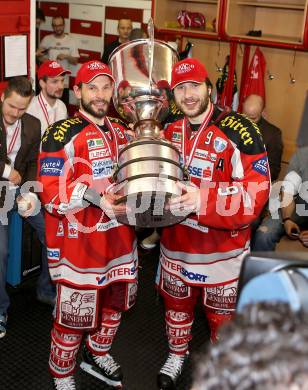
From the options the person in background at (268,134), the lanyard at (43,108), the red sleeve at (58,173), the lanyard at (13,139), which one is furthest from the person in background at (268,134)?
the red sleeve at (58,173)

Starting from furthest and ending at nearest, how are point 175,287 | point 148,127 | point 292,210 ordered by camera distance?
1. point 292,210
2. point 175,287
3. point 148,127

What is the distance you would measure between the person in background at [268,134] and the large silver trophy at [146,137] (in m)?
1.61

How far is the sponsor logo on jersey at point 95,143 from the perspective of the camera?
185 cm

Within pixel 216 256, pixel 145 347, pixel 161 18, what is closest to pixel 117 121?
pixel 216 256

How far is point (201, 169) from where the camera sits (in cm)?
191

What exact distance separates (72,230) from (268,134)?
207 cm

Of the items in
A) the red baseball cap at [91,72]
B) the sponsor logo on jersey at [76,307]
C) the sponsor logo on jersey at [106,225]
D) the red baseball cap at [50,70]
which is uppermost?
the red baseball cap at [91,72]

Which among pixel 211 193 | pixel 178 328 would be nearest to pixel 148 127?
pixel 211 193

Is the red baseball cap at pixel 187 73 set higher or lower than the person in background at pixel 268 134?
higher

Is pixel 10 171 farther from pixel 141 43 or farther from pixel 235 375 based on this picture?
pixel 235 375

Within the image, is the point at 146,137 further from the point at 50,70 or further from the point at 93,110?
the point at 50,70

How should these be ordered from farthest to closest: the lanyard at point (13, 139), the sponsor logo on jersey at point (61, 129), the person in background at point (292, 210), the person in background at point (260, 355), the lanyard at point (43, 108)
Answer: the lanyard at point (43, 108), the person in background at point (292, 210), the lanyard at point (13, 139), the sponsor logo on jersey at point (61, 129), the person in background at point (260, 355)

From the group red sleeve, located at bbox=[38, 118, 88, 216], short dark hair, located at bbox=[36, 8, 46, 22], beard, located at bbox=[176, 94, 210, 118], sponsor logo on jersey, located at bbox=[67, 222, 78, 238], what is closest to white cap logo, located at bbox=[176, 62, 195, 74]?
beard, located at bbox=[176, 94, 210, 118]

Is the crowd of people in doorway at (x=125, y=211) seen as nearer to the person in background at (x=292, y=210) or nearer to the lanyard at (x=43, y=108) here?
the person in background at (x=292, y=210)
